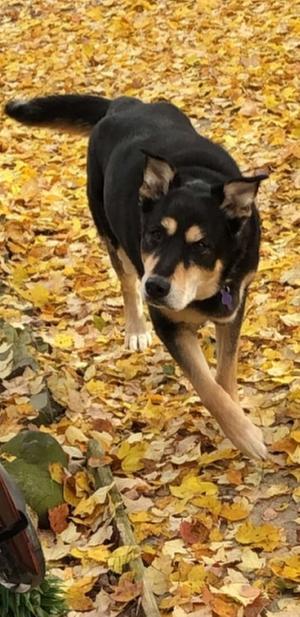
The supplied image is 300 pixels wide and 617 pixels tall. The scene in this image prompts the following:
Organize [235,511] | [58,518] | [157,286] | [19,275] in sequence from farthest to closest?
[19,275] → [157,286] → [235,511] → [58,518]

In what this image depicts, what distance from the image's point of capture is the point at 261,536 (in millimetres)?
3871

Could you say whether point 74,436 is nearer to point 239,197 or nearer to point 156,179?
point 156,179

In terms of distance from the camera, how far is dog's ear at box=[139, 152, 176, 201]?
4.43m

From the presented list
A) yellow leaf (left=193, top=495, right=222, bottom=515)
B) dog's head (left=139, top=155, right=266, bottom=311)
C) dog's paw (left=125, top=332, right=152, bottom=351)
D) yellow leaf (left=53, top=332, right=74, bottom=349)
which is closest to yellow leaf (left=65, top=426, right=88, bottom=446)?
yellow leaf (left=193, top=495, right=222, bottom=515)

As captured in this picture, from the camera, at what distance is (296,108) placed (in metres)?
9.05

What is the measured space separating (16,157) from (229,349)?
17.9 feet

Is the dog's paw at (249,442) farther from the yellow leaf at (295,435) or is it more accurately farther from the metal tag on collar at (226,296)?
the metal tag on collar at (226,296)

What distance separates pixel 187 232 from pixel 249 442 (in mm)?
1088

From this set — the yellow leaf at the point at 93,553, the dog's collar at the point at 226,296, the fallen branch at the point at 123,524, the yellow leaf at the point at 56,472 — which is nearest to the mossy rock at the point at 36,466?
the yellow leaf at the point at 56,472

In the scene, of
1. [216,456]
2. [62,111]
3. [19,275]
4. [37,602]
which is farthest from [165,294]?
[19,275]

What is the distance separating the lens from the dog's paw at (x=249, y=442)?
4457mm

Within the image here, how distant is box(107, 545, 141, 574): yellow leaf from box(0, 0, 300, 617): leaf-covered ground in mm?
14

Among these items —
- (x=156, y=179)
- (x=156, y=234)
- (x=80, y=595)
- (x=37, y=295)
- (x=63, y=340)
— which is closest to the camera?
(x=80, y=595)

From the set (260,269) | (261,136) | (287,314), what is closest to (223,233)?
(287,314)
